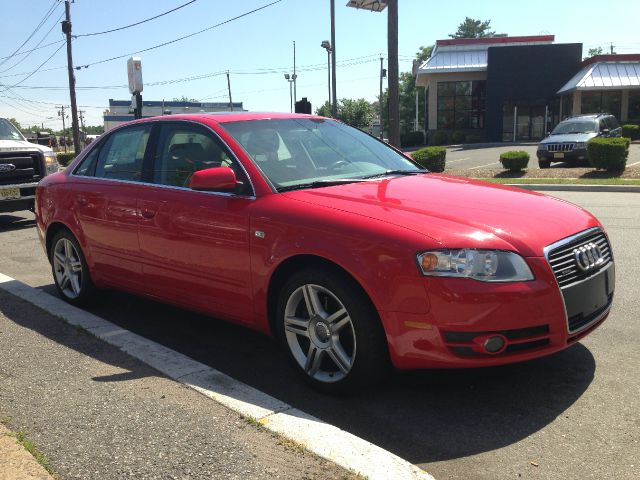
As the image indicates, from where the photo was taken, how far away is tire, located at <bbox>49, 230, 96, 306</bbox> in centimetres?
539

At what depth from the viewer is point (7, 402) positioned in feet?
11.3

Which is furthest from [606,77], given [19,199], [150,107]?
[150,107]

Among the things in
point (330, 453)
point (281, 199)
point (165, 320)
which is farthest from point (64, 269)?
point (330, 453)

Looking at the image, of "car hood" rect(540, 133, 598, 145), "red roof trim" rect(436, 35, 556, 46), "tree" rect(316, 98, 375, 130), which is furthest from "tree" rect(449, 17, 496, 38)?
"car hood" rect(540, 133, 598, 145)

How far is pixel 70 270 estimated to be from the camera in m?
5.56

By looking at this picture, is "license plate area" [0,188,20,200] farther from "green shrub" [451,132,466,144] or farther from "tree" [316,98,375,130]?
"tree" [316,98,375,130]

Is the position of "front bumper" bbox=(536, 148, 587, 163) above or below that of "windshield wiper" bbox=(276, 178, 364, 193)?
below

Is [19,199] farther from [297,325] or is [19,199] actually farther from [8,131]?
[297,325]

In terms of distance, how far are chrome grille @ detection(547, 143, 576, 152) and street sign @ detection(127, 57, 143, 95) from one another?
13.0m

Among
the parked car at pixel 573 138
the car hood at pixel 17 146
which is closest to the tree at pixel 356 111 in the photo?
the parked car at pixel 573 138

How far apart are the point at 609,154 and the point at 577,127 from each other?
4.91 m

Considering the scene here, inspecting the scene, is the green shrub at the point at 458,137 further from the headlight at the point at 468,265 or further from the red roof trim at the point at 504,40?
the headlight at the point at 468,265

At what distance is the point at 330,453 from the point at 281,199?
5.20 feet

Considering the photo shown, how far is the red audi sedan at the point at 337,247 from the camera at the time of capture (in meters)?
3.08
